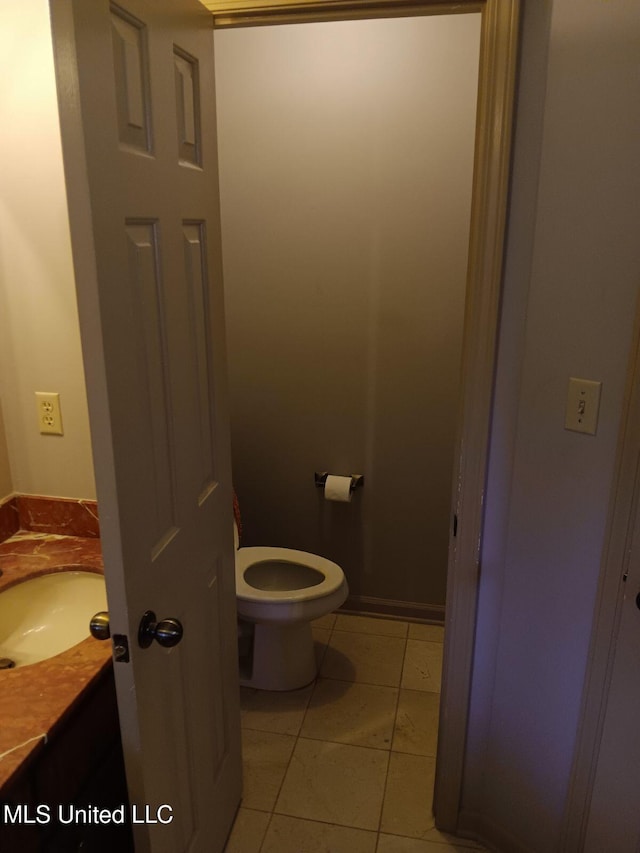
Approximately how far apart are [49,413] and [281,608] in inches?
38.7

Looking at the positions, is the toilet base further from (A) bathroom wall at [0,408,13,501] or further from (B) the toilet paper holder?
(A) bathroom wall at [0,408,13,501]

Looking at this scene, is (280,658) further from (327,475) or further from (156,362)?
(156,362)

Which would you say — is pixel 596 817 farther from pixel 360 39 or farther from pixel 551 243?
pixel 360 39

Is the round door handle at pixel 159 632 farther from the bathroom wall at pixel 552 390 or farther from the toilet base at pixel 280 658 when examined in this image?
the toilet base at pixel 280 658

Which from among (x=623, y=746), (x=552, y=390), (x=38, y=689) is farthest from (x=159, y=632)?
(x=623, y=746)

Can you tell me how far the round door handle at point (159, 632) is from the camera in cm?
115

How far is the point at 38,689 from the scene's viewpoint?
122 centimetres

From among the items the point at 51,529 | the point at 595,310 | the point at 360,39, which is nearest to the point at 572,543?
the point at 595,310

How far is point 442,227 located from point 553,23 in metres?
1.08

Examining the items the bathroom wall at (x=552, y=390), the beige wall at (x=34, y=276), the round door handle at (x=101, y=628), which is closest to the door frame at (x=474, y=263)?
the bathroom wall at (x=552, y=390)

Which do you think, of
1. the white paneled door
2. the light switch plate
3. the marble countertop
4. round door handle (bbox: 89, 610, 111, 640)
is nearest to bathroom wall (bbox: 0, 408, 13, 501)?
the marble countertop

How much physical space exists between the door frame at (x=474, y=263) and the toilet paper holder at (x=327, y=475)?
996mm

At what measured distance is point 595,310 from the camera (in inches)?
51.3

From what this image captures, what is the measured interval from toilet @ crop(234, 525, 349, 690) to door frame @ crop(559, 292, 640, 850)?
97cm
